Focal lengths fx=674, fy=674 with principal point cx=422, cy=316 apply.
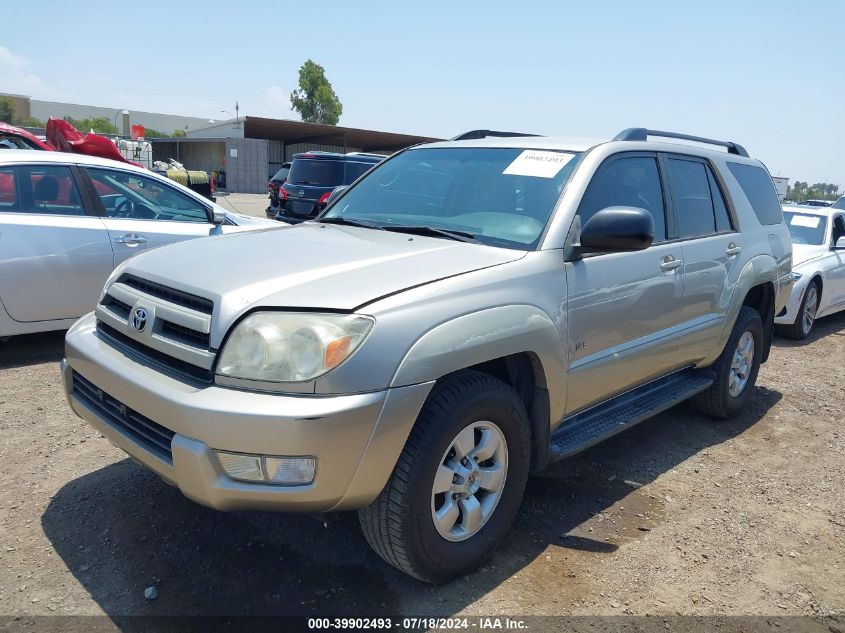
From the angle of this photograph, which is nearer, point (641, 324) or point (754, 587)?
point (754, 587)

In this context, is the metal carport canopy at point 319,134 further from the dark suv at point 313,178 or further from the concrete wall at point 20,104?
the concrete wall at point 20,104

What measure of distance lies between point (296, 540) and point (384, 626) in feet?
2.34

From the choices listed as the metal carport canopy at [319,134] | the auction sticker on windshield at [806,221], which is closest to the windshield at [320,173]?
the auction sticker on windshield at [806,221]

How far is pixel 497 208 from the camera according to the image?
3352mm

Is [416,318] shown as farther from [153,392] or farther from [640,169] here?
[640,169]

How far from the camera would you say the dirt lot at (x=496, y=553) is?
106 inches

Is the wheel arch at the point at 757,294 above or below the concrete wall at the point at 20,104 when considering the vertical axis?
below

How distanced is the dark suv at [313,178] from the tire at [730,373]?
Result: 845 cm

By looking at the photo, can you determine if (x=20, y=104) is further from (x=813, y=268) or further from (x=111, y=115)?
(x=813, y=268)

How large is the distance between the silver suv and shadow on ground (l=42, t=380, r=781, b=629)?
0.75 ft

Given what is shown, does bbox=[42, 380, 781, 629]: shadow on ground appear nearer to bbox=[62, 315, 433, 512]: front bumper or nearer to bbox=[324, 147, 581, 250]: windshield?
bbox=[62, 315, 433, 512]: front bumper

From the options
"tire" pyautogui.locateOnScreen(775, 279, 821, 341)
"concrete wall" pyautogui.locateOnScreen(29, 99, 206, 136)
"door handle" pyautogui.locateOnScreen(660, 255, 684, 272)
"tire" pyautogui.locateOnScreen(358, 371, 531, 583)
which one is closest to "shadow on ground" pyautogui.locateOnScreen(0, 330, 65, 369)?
"tire" pyautogui.locateOnScreen(358, 371, 531, 583)

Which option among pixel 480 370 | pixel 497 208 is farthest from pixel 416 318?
pixel 497 208

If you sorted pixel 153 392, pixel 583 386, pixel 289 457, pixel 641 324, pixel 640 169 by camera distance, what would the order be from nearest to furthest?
pixel 289 457
pixel 153 392
pixel 583 386
pixel 641 324
pixel 640 169
